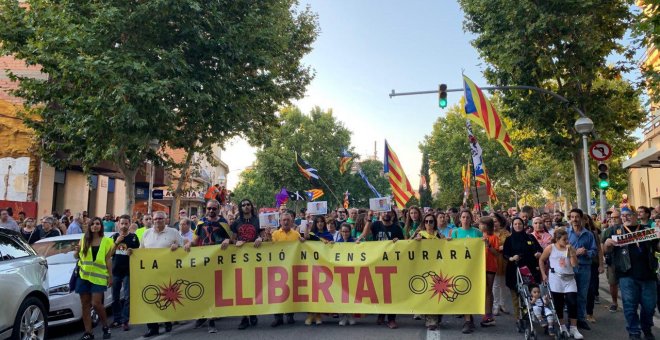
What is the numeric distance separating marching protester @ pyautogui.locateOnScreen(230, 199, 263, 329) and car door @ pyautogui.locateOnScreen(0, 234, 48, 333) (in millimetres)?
2638

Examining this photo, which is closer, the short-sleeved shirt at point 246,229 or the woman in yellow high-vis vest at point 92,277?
the woman in yellow high-vis vest at point 92,277

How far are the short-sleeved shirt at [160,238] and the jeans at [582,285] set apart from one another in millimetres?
6045

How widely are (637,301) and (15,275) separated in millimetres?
7808

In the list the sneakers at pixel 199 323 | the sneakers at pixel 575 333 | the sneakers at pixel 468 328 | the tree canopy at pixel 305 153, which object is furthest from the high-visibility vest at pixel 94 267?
the tree canopy at pixel 305 153

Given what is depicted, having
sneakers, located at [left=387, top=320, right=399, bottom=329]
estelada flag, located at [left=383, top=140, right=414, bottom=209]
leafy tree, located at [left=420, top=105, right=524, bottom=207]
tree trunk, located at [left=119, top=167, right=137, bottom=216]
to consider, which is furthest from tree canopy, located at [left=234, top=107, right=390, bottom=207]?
sneakers, located at [left=387, top=320, right=399, bottom=329]

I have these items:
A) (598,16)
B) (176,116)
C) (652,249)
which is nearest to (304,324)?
(652,249)

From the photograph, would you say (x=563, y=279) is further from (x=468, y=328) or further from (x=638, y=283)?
(x=468, y=328)

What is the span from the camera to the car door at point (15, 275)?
18.9 ft

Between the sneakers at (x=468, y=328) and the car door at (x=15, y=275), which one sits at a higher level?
the car door at (x=15, y=275)

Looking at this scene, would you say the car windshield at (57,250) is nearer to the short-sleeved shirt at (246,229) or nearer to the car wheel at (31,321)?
the car wheel at (31,321)

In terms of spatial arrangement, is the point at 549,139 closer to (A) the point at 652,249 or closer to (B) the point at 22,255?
(A) the point at 652,249

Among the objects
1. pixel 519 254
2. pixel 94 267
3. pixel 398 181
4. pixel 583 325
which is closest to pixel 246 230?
pixel 94 267

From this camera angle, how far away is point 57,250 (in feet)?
30.3

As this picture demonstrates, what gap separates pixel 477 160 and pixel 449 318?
362 inches
